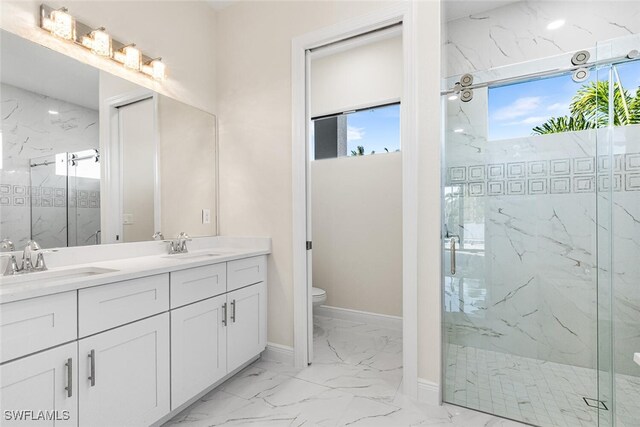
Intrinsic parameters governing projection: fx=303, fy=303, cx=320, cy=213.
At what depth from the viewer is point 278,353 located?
7.48 feet

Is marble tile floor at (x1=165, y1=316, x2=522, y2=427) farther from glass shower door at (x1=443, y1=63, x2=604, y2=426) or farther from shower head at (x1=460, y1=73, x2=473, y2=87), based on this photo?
shower head at (x1=460, y1=73, x2=473, y2=87)

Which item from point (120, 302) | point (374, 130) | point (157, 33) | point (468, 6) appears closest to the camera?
point (120, 302)

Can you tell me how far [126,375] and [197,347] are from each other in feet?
1.32

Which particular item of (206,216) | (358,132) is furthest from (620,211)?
(206,216)

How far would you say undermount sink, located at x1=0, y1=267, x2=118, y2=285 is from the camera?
123 centimetres

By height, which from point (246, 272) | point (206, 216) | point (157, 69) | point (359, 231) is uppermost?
point (157, 69)

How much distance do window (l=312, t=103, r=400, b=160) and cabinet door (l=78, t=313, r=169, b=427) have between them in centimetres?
231

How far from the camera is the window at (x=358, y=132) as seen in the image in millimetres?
2961

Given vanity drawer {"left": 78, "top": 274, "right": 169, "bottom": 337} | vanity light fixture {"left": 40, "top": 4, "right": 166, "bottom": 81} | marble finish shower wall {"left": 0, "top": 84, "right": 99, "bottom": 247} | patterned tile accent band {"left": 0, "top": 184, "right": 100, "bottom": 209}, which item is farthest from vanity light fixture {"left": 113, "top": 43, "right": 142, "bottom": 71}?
vanity drawer {"left": 78, "top": 274, "right": 169, "bottom": 337}

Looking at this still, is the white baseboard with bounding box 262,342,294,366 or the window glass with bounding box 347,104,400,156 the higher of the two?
the window glass with bounding box 347,104,400,156

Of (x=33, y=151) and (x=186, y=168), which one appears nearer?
(x=33, y=151)

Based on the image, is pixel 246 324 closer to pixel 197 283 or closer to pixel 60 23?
pixel 197 283

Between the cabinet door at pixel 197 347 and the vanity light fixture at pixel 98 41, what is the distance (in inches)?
61.2

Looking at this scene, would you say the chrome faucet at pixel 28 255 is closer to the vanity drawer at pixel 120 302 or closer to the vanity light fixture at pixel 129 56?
the vanity drawer at pixel 120 302
